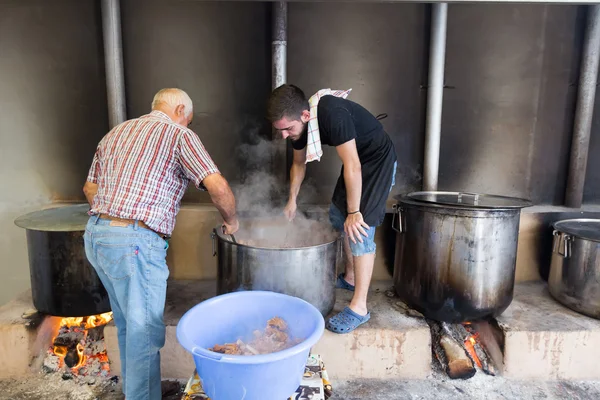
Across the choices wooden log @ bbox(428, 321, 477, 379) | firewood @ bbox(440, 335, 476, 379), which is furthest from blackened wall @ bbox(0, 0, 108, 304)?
firewood @ bbox(440, 335, 476, 379)

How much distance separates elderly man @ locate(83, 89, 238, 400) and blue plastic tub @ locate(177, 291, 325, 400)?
1.34ft

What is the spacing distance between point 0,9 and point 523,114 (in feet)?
17.4

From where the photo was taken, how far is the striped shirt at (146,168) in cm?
230

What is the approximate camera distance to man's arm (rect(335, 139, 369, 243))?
2811 millimetres

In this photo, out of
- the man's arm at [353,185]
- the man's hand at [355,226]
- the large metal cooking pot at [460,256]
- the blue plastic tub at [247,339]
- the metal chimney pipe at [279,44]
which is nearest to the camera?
the blue plastic tub at [247,339]

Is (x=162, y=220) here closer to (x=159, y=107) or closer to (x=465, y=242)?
(x=159, y=107)

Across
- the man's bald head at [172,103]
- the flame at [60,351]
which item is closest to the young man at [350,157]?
the man's bald head at [172,103]

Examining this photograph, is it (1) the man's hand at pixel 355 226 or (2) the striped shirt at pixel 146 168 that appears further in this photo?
(1) the man's hand at pixel 355 226

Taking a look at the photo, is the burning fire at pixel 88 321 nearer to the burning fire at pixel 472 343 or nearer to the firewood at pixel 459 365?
the firewood at pixel 459 365

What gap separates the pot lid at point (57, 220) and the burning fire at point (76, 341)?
825 mm

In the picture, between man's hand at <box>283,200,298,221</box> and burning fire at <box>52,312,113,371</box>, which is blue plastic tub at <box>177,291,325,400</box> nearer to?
man's hand at <box>283,200,298,221</box>

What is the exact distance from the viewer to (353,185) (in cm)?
287

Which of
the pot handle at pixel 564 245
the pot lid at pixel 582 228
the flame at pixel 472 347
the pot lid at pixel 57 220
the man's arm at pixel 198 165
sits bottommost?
the flame at pixel 472 347

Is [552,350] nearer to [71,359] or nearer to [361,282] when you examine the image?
[361,282]
